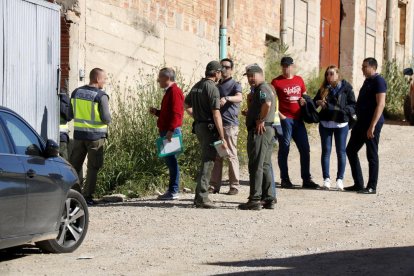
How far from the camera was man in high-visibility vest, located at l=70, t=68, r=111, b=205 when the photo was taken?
14.0m

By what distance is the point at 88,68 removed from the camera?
1623cm

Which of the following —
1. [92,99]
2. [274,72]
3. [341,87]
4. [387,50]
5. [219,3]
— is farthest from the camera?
[387,50]

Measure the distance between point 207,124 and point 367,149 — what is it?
9.13 ft

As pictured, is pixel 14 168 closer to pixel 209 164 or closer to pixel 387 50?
pixel 209 164

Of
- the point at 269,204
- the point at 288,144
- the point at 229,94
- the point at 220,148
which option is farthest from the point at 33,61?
the point at 288,144

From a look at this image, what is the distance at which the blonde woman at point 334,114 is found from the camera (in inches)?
612

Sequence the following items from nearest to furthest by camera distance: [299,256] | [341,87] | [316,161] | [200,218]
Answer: [299,256], [200,218], [341,87], [316,161]

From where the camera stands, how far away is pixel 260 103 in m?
13.3

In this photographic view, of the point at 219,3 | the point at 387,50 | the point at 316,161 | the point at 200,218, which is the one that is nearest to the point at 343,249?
the point at 200,218

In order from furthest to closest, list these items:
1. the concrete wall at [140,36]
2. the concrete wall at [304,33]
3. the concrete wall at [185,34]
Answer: the concrete wall at [304,33], the concrete wall at [185,34], the concrete wall at [140,36]

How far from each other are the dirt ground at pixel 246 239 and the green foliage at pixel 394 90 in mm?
10753

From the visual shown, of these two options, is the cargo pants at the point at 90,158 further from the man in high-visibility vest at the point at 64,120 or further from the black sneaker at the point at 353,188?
the black sneaker at the point at 353,188

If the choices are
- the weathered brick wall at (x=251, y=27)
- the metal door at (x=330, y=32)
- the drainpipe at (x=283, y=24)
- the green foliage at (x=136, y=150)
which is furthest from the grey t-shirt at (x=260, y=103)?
the metal door at (x=330, y=32)

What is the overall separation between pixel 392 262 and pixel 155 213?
13.9 ft
